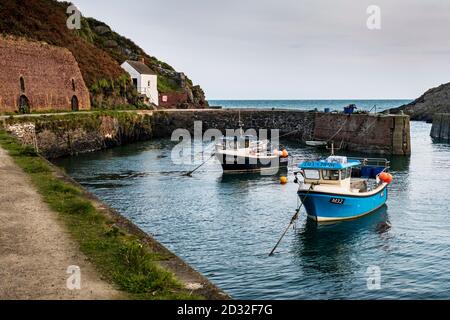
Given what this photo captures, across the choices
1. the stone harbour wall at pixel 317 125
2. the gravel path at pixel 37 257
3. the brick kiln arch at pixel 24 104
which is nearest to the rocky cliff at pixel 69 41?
the stone harbour wall at pixel 317 125

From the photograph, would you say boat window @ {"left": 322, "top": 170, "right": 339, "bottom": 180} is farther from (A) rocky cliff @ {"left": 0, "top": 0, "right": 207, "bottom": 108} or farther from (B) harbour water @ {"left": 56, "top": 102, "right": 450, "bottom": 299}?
(A) rocky cliff @ {"left": 0, "top": 0, "right": 207, "bottom": 108}

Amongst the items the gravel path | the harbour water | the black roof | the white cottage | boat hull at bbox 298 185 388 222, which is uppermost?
the black roof

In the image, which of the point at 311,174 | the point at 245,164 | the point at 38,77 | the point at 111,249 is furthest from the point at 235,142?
the point at 111,249

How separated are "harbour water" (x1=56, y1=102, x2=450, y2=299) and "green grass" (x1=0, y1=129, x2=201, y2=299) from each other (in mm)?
4952

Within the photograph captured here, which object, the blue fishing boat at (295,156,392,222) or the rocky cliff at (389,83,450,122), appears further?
the rocky cliff at (389,83,450,122)

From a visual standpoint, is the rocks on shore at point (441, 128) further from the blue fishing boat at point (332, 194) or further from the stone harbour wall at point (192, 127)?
the blue fishing boat at point (332, 194)

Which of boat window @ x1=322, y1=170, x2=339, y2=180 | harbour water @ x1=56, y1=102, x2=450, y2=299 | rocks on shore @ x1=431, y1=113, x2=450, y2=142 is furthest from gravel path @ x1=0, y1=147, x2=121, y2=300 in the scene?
rocks on shore @ x1=431, y1=113, x2=450, y2=142

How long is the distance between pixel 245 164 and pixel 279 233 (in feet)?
71.0

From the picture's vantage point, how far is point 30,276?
11.0 metres

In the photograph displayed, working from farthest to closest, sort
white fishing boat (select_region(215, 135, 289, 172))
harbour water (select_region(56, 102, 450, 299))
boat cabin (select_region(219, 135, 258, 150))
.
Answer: boat cabin (select_region(219, 135, 258, 150)) → white fishing boat (select_region(215, 135, 289, 172)) → harbour water (select_region(56, 102, 450, 299))

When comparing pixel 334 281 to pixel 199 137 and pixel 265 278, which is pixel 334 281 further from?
pixel 199 137

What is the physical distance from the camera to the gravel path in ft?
33.6

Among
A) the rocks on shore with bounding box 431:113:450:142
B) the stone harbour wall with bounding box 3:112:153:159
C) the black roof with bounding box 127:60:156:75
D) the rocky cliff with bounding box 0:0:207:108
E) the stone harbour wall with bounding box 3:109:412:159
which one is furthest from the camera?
the black roof with bounding box 127:60:156:75

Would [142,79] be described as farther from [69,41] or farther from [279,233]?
[279,233]
